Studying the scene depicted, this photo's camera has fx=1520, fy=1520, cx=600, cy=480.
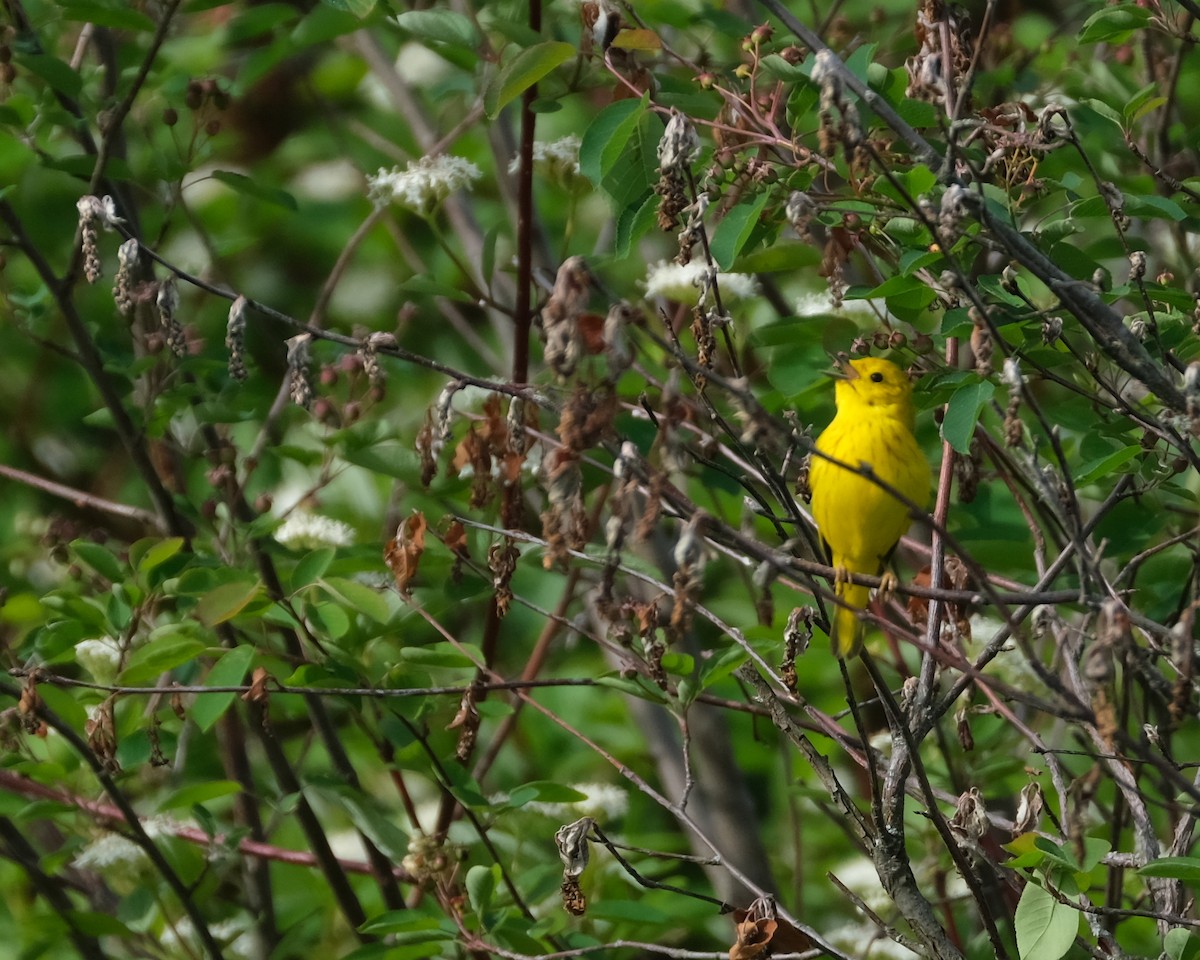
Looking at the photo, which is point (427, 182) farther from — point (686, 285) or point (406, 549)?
point (406, 549)

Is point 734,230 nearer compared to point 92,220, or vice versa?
point 92,220

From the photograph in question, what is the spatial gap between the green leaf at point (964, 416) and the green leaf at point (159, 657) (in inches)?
52.6

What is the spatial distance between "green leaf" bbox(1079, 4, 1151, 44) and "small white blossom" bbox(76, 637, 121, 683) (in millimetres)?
2138

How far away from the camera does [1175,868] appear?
2.12 metres

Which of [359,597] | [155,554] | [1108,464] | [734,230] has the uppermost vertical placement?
[734,230]

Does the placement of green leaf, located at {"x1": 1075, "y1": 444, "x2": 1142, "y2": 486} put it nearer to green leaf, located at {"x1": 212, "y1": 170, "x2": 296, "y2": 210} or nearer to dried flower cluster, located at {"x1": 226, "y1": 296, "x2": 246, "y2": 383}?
dried flower cluster, located at {"x1": 226, "y1": 296, "x2": 246, "y2": 383}

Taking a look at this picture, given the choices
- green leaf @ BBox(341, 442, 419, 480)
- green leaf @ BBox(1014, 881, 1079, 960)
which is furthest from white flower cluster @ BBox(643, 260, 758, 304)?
green leaf @ BBox(1014, 881, 1079, 960)

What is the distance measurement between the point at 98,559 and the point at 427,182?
41.6 inches

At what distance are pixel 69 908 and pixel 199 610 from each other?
1220mm

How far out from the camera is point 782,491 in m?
2.18

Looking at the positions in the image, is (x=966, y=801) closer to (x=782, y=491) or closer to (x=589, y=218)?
(x=782, y=491)

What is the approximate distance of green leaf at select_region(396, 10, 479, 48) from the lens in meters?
3.06

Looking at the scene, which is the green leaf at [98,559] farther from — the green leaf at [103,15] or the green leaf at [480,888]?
the green leaf at [103,15]

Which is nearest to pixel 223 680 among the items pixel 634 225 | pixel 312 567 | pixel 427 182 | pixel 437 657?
pixel 312 567
